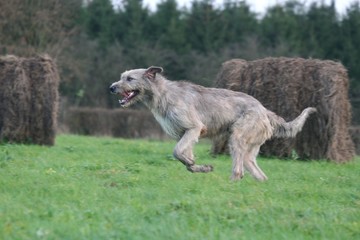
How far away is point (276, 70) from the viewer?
65.3 feet

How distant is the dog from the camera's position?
12688 millimetres

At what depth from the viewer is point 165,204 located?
9.12 metres

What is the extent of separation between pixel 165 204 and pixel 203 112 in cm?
406

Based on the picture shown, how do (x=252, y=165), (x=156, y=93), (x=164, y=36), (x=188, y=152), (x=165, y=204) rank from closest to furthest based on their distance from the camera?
(x=165, y=204), (x=188, y=152), (x=156, y=93), (x=252, y=165), (x=164, y=36)

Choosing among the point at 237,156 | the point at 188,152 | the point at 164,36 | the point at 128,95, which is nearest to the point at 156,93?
the point at 128,95

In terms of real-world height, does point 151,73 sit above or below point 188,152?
above

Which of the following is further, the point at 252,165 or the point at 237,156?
the point at 252,165

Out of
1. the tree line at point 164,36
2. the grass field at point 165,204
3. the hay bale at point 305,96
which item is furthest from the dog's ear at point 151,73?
the tree line at point 164,36

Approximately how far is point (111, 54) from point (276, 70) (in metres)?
32.9

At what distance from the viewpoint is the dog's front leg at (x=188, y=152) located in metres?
12.1

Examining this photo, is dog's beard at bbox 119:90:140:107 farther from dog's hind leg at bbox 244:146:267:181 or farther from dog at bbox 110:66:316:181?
dog's hind leg at bbox 244:146:267:181

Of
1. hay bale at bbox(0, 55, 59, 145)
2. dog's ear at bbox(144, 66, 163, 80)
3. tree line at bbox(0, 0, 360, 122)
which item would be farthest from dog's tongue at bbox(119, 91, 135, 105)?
tree line at bbox(0, 0, 360, 122)

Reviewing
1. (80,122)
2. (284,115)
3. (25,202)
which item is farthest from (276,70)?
(80,122)

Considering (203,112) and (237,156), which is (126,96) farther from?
(237,156)
